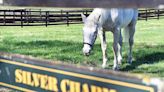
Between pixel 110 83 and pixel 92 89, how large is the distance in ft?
0.42

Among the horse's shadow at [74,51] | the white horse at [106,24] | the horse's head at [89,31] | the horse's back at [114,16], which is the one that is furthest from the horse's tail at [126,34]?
the horse's head at [89,31]

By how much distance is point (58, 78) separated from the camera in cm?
241

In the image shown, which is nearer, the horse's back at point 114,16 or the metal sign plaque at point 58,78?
the metal sign plaque at point 58,78

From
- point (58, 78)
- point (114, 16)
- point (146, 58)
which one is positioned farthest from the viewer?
point (146, 58)

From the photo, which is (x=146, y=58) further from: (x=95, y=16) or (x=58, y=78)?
(x=58, y=78)

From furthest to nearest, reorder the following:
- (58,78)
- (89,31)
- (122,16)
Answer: (122,16) < (89,31) < (58,78)

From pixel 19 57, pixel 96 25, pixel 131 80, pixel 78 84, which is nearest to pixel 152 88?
pixel 131 80

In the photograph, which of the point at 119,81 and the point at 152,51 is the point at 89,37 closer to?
the point at 152,51

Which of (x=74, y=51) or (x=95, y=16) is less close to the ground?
(x=95, y=16)

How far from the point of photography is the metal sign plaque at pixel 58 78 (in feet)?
6.93

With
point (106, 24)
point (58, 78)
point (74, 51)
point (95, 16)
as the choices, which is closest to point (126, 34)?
point (74, 51)

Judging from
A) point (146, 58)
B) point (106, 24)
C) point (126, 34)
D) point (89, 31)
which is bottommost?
point (146, 58)

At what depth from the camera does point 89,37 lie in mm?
10477

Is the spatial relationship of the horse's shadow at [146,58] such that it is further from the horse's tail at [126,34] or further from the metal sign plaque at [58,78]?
the metal sign plaque at [58,78]
